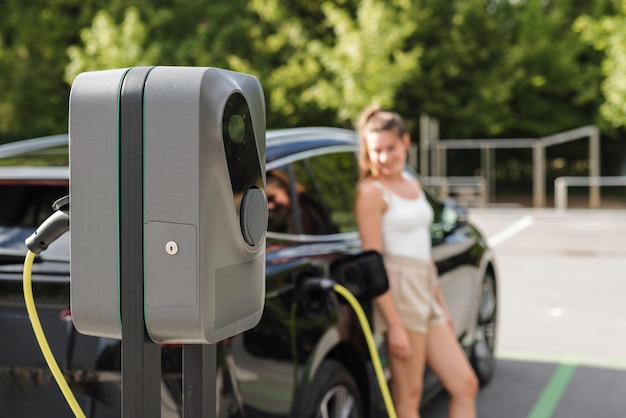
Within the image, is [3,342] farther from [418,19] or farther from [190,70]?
[418,19]

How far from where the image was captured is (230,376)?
2.70 m

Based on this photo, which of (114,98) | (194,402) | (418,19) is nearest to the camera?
(114,98)

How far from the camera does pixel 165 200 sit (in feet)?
5.93

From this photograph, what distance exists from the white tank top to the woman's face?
0.28 feet

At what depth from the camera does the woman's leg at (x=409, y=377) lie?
12.5ft

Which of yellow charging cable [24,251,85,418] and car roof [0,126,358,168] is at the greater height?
car roof [0,126,358,168]

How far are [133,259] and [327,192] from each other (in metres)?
2.24

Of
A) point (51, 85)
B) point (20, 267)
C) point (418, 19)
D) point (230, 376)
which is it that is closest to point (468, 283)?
point (230, 376)

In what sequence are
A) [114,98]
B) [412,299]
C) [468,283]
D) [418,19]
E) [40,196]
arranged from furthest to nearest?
[418,19], [468,283], [412,299], [40,196], [114,98]

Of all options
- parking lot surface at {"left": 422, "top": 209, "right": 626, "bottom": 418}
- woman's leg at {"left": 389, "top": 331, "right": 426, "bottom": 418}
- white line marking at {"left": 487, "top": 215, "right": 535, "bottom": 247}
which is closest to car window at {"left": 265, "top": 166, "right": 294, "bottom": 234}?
woman's leg at {"left": 389, "top": 331, "right": 426, "bottom": 418}

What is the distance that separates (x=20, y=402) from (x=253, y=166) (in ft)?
3.60

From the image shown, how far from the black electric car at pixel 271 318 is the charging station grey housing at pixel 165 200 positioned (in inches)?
26.7

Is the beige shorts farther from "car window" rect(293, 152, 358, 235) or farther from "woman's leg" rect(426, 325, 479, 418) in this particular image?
"car window" rect(293, 152, 358, 235)

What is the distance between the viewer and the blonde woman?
3.70m
